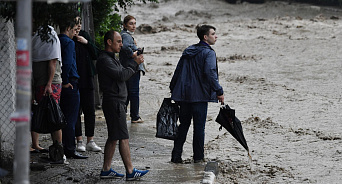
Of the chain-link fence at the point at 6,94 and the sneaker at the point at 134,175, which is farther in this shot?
the chain-link fence at the point at 6,94

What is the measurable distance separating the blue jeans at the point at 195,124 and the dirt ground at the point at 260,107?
9.3 inches

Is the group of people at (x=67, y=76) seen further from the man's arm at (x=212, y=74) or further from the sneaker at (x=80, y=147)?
the man's arm at (x=212, y=74)

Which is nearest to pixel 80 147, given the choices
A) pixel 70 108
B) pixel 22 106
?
pixel 70 108

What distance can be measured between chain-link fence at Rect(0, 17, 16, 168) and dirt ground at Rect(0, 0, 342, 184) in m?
0.38

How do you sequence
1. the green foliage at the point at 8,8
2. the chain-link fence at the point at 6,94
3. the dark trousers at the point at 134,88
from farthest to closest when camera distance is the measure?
the dark trousers at the point at 134,88 < the chain-link fence at the point at 6,94 < the green foliage at the point at 8,8

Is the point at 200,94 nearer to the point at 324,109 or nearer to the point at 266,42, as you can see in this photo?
the point at 324,109

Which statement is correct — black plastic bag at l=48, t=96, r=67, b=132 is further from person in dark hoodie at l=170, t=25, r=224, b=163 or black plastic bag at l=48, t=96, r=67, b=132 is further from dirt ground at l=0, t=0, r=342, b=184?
person in dark hoodie at l=170, t=25, r=224, b=163

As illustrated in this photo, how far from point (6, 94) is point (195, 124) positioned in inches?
92.4

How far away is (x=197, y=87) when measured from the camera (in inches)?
286

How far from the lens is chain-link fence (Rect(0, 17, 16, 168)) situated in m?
6.54

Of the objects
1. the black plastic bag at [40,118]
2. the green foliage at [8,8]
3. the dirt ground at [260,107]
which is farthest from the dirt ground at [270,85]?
the green foliage at [8,8]

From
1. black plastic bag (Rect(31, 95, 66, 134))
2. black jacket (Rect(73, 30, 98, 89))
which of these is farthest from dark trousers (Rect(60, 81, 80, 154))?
black plastic bag (Rect(31, 95, 66, 134))

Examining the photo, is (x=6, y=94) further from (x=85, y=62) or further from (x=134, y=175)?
(x=134, y=175)

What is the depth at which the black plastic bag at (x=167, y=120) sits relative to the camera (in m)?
7.47
